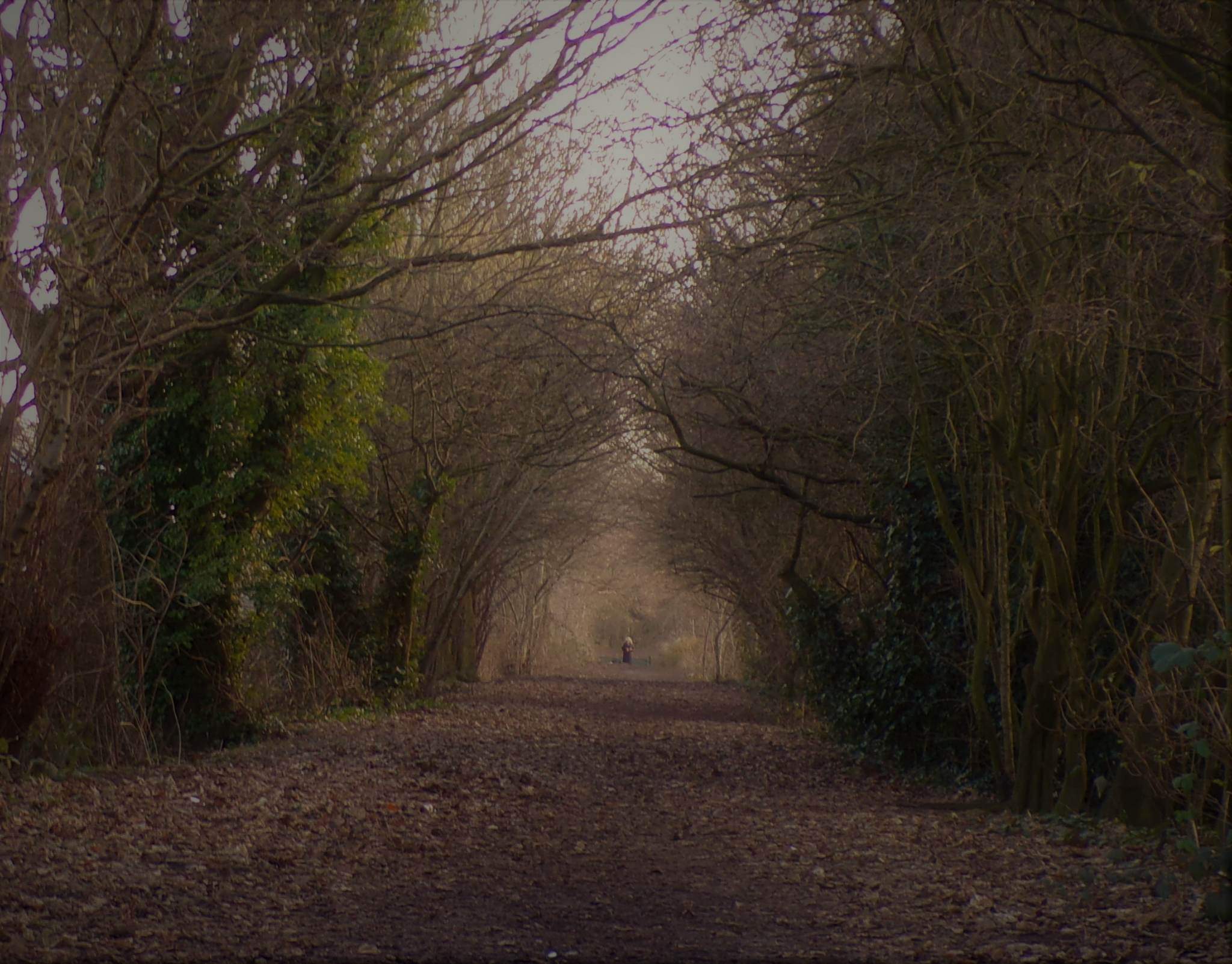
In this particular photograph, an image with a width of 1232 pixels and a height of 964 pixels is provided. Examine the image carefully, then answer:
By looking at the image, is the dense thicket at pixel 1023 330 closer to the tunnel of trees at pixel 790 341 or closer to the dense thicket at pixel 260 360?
the tunnel of trees at pixel 790 341

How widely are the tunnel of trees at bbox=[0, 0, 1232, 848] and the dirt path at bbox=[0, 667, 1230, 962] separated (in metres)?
0.90

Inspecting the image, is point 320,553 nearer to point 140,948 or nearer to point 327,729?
point 327,729

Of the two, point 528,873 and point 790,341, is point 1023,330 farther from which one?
point 528,873

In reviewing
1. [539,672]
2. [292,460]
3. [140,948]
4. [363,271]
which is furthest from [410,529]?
[539,672]

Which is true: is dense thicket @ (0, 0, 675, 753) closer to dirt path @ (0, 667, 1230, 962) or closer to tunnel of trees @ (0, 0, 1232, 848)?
tunnel of trees @ (0, 0, 1232, 848)

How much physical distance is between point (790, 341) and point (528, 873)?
6.43 meters

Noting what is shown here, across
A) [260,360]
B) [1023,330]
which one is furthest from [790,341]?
[260,360]

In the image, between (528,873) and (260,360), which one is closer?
(528,873)

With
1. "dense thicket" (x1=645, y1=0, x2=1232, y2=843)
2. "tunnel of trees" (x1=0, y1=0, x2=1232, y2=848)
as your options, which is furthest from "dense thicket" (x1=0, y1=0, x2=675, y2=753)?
"dense thicket" (x1=645, y1=0, x2=1232, y2=843)

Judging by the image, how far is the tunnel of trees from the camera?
22.9 ft

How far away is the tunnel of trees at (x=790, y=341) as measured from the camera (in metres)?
6.98

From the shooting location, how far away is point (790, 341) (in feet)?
Result: 37.3

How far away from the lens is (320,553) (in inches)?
699

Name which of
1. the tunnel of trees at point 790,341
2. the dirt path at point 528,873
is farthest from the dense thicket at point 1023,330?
the dirt path at point 528,873
